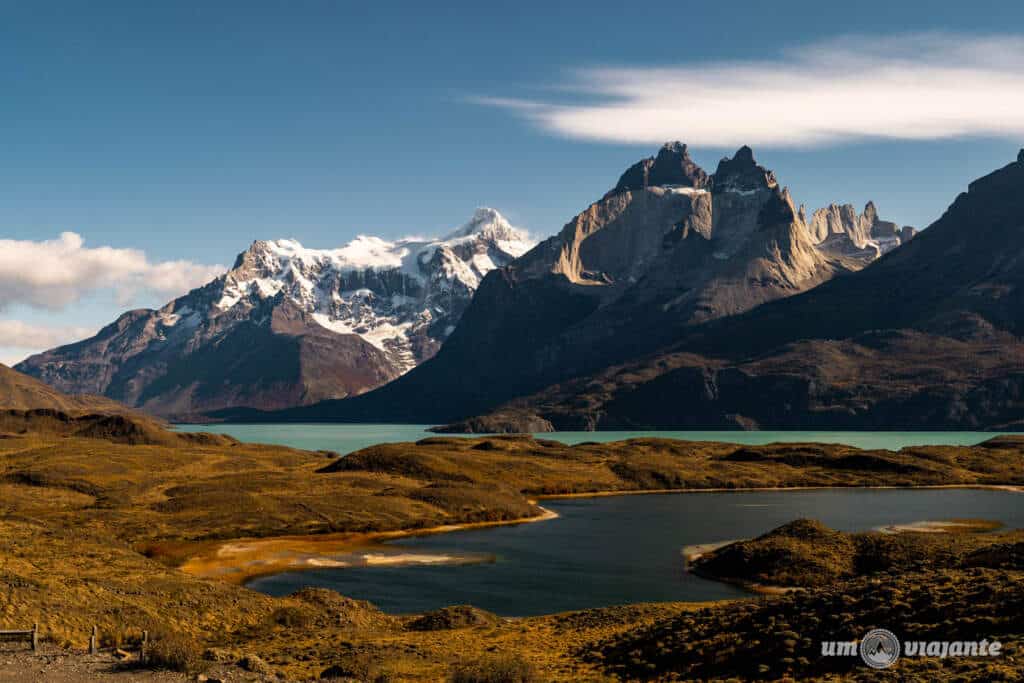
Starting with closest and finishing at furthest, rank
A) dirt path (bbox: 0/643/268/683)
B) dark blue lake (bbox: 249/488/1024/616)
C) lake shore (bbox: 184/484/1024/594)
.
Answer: dirt path (bbox: 0/643/268/683)
dark blue lake (bbox: 249/488/1024/616)
lake shore (bbox: 184/484/1024/594)

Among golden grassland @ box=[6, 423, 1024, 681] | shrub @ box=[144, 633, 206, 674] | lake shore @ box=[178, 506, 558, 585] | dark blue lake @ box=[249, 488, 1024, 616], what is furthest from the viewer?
lake shore @ box=[178, 506, 558, 585]

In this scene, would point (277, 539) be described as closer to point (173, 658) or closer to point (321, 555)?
point (321, 555)

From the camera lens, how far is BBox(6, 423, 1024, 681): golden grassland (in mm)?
55594

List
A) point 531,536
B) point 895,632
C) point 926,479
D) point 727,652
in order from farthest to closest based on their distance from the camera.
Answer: point 926,479, point 531,536, point 727,652, point 895,632

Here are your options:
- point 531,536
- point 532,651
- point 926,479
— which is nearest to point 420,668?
point 532,651

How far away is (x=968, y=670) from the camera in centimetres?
3869

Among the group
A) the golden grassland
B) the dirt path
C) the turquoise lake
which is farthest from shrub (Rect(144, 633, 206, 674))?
the turquoise lake

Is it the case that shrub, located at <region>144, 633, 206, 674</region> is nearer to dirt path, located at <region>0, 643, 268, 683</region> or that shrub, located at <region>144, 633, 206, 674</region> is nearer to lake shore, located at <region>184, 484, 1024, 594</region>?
dirt path, located at <region>0, 643, 268, 683</region>

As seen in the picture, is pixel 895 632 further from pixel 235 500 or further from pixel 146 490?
pixel 146 490

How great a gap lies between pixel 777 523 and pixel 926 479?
79918 millimetres

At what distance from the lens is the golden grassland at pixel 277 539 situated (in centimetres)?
5559

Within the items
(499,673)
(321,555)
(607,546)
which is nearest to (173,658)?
(499,673)

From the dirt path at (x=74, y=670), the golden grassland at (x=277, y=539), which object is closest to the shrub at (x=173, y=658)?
the dirt path at (x=74, y=670)

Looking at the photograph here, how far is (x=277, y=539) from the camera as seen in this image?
115 meters
